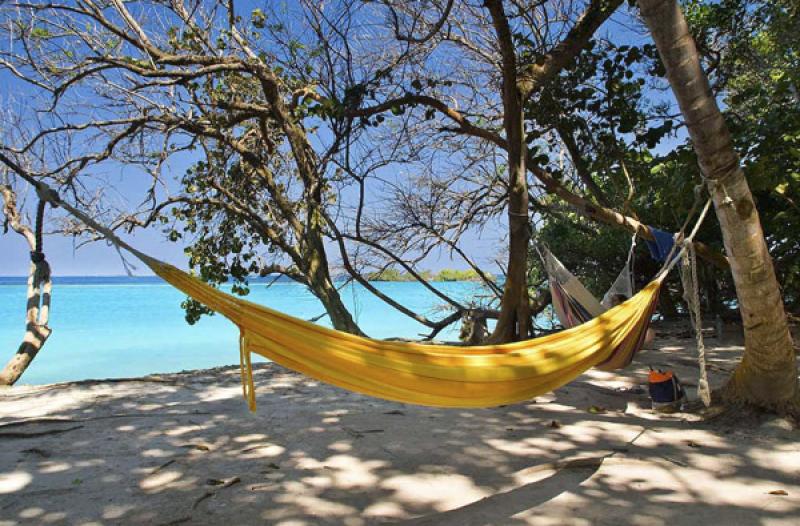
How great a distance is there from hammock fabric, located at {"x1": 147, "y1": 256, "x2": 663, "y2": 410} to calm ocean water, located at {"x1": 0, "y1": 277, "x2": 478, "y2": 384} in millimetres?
3348

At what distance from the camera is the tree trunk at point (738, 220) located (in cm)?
188

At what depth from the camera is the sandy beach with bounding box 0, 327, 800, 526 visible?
4.80 feet

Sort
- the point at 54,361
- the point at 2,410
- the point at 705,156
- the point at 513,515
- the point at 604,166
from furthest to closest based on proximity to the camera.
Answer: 1. the point at 54,361
2. the point at 604,166
3. the point at 2,410
4. the point at 705,156
5. the point at 513,515

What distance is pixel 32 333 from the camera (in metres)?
4.62

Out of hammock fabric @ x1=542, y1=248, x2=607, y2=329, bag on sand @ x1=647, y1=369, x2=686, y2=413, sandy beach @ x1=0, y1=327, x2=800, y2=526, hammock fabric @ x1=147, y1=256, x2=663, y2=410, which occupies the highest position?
hammock fabric @ x1=542, y1=248, x2=607, y2=329

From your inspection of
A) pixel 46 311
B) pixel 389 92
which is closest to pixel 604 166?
pixel 389 92

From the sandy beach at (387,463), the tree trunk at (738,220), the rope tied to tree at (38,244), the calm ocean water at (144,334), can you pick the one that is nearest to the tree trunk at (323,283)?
the calm ocean water at (144,334)

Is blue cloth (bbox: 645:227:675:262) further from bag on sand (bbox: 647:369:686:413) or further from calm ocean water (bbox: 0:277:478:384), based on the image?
calm ocean water (bbox: 0:277:478:384)

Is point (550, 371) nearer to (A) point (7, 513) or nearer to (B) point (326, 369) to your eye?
(B) point (326, 369)

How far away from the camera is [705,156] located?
201 cm

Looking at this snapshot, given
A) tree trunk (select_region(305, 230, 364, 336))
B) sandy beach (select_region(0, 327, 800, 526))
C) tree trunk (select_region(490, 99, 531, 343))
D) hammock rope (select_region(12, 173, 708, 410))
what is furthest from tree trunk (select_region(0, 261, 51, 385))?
tree trunk (select_region(490, 99, 531, 343))

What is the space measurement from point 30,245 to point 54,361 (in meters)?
9.84

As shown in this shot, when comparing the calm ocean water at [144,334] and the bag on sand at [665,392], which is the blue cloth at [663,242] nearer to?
the bag on sand at [665,392]

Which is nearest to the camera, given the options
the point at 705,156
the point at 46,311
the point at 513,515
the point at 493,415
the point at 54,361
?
the point at 513,515
